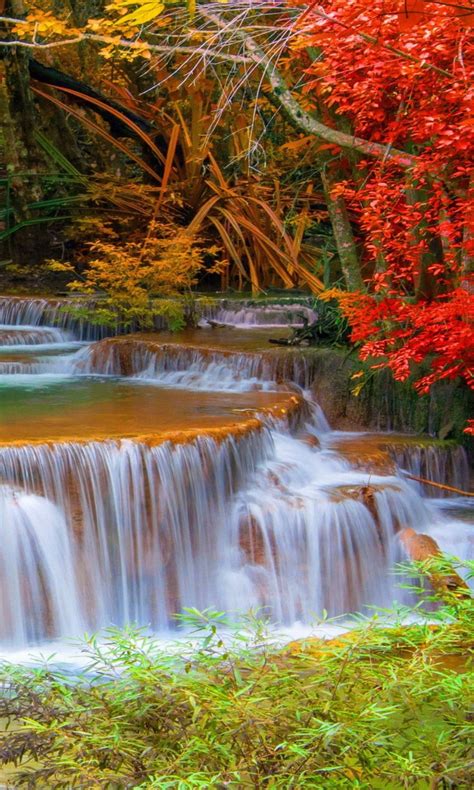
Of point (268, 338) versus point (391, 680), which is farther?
point (268, 338)

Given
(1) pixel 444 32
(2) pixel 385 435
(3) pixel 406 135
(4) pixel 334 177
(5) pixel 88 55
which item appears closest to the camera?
(1) pixel 444 32

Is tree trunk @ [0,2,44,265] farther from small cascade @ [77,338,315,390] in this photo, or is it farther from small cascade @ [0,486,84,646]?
small cascade @ [0,486,84,646]

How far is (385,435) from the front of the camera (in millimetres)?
9820

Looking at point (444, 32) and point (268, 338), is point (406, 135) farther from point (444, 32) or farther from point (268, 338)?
point (268, 338)

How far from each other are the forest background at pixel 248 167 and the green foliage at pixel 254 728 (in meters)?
3.91

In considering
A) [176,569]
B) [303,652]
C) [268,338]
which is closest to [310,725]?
[303,652]

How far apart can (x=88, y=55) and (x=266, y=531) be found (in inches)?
550

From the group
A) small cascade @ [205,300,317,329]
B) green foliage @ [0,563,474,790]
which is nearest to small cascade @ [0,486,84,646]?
green foliage @ [0,563,474,790]

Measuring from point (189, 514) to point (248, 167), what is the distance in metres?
6.00

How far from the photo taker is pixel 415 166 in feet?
25.3

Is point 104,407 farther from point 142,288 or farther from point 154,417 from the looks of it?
point 142,288

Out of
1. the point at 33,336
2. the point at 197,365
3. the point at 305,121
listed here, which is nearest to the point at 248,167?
the point at 197,365

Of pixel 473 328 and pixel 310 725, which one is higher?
pixel 473 328

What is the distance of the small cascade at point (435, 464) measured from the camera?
29.6ft
